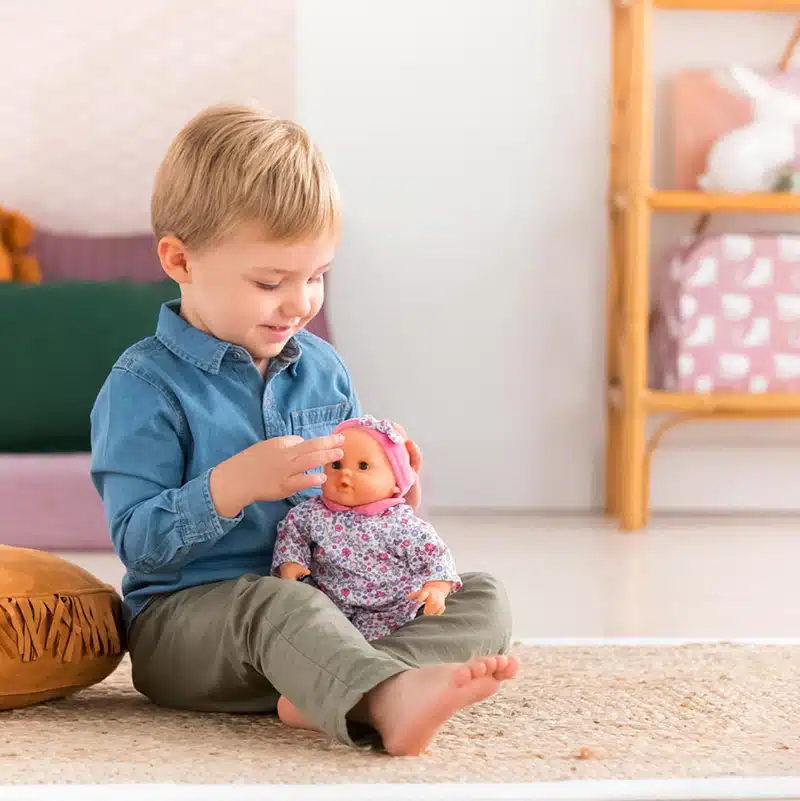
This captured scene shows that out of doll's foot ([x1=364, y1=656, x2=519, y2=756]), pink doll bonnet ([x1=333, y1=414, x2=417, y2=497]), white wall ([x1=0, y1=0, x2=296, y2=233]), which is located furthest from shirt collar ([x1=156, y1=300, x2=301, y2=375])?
white wall ([x1=0, y1=0, x2=296, y2=233])

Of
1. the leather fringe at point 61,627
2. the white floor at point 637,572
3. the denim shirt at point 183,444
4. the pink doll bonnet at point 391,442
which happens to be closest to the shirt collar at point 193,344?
the denim shirt at point 183,444

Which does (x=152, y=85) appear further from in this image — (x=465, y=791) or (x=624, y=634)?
(x=465, y=791)

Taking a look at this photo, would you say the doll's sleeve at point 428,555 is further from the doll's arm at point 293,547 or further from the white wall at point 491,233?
the white wall at point 491,233

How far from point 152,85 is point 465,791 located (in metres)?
2.33

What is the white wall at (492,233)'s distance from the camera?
278 cm

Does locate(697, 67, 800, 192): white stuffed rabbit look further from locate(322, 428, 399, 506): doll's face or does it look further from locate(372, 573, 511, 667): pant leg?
locate(322, 428, 399, 506): doll's face

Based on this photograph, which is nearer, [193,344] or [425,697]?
[425,697]

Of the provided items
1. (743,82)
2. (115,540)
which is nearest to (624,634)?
(115,540)

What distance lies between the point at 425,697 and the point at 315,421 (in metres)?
0.40

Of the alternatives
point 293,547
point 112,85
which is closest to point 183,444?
point 293,547

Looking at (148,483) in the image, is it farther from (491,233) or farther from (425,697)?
(491,233)

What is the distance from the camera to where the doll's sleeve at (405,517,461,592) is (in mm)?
1115

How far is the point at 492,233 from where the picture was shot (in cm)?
281

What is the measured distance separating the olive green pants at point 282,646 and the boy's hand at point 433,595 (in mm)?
42
